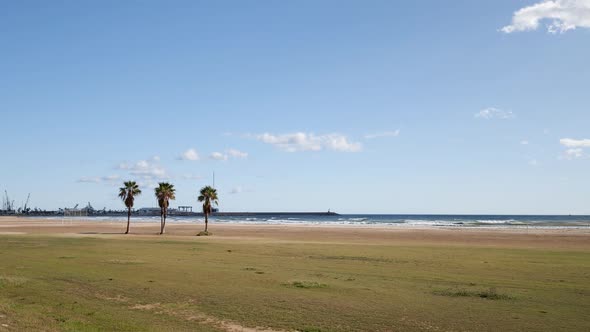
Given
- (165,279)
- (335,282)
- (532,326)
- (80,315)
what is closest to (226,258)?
(165,279)

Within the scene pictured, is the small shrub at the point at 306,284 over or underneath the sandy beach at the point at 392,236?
underneath

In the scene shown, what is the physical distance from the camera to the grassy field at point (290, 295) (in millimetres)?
15102

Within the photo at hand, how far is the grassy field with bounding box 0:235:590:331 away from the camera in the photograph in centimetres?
1510

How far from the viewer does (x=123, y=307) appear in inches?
673

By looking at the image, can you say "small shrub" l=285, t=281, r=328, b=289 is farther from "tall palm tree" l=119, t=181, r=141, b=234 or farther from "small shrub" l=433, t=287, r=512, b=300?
"tall palm tree" l=119, t=181, r=141, b=234

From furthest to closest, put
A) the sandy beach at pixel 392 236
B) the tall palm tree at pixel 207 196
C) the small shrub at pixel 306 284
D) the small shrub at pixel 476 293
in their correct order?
the tall palm tree at pixel 207 196, the sandy beach at pixel 392 236, the small shrub at pixel 306 284, the small shrub at pixel 476 293

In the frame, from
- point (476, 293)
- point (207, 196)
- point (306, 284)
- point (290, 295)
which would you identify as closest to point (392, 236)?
point (207, 196)

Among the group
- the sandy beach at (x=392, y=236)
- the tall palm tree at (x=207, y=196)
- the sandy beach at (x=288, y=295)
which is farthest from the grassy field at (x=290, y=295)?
the tall palm tree at (x=207, y=196)

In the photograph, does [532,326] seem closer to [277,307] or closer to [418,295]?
[418,295]

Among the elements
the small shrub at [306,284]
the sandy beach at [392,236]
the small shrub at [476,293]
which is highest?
the sandy beach at [392,236]

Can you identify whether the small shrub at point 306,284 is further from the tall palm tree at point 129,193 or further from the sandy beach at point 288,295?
the tall palm tree at point 129,193

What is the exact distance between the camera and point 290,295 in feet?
64.3

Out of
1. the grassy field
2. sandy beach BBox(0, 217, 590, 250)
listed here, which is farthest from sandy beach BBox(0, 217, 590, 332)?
sandy beach BBox(0, 217, 590, 250)

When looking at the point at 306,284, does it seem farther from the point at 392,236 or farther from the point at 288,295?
the point at 392,236
